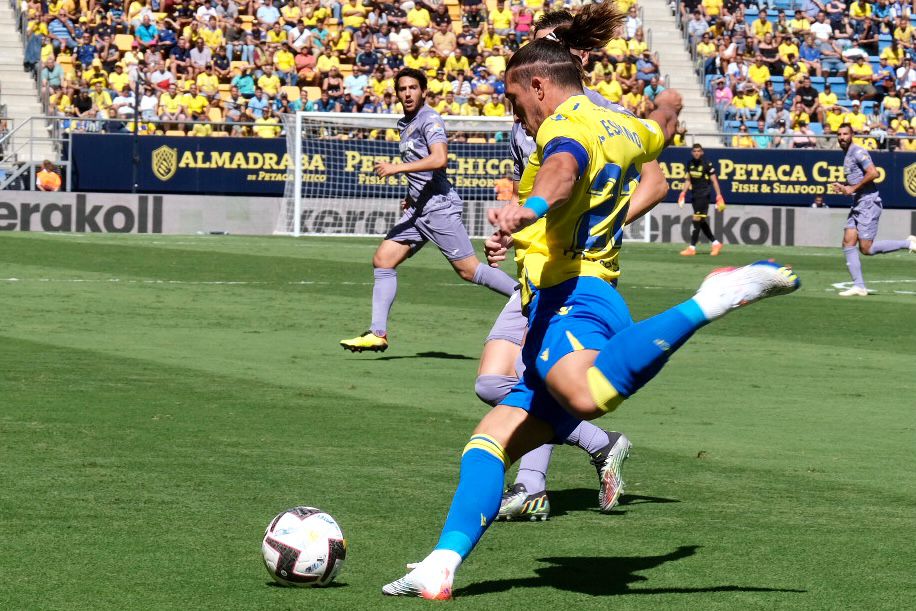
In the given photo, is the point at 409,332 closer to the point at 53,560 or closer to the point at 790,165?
the point at 53,560

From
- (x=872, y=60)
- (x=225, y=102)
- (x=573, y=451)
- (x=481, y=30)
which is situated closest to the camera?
(x=573, y=451)

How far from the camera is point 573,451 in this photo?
9.08 meters

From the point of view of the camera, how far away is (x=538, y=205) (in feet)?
16.7

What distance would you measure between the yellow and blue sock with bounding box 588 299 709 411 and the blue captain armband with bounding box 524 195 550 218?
577mm

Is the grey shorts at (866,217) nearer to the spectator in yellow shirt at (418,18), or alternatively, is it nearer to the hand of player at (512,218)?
the hand of player at (512,218)

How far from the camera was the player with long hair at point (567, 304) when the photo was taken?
17.5 ft

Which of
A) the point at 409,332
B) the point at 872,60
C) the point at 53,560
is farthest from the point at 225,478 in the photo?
the point at 872,60

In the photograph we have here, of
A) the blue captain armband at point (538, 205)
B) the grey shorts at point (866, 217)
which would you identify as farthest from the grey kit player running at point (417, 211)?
the grey shorts at point (866, 217)

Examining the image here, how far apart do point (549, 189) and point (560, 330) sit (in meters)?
0.57

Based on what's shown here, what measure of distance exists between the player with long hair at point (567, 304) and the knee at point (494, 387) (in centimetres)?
131

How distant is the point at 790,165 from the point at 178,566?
3438 centimetres

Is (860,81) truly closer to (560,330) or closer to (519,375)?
(519,375)

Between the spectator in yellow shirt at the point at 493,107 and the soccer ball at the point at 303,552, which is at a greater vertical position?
the soccer ball at the point at 303,552

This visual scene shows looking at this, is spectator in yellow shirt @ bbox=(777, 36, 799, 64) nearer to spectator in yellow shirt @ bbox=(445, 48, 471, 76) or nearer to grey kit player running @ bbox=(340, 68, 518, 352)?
spectator in yellow shirt @ bbox=(445, 48, 471, 76)
